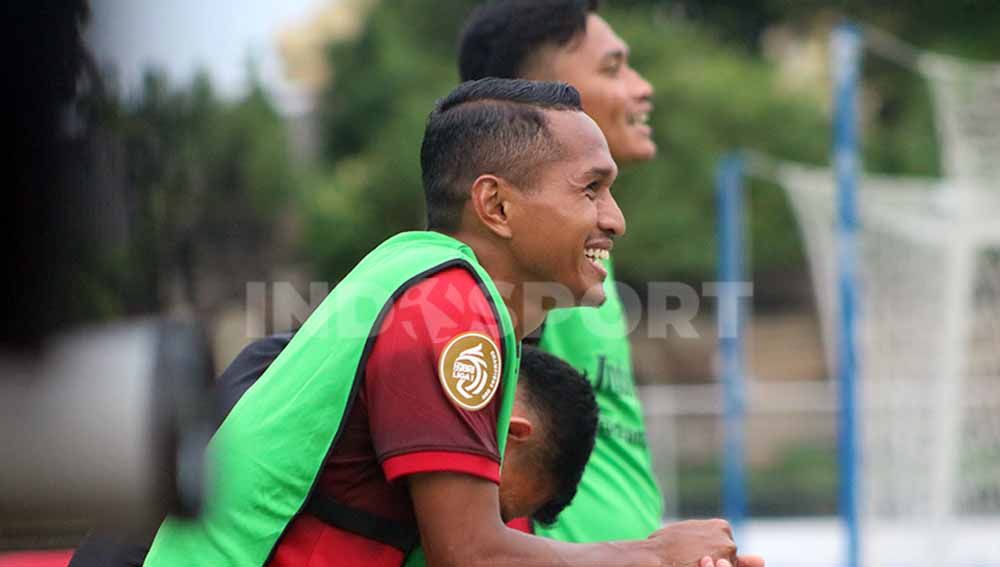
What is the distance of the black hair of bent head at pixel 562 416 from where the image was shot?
2.39 m

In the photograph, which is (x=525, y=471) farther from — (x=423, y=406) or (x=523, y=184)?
(x=423, y=406)

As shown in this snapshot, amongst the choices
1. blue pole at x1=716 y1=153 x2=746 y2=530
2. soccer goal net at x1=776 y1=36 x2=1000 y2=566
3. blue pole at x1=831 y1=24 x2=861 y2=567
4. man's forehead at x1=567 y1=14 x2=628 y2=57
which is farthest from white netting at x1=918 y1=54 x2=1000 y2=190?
man's forehead at x1=567 y1=14 x2=628 y2=57

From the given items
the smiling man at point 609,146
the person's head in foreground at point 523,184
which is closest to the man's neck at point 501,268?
the person's head in foreground at point 523,184

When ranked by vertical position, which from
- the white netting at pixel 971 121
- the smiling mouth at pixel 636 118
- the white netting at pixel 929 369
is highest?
the white netting at pixel 971 121

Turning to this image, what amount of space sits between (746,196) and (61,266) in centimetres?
2106

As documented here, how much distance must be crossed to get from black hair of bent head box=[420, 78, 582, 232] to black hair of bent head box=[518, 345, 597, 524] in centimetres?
37

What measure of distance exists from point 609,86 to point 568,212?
51.0 inches

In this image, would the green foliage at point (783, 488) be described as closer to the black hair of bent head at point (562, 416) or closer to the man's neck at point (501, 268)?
the black hair of bent head at point (562, 416)

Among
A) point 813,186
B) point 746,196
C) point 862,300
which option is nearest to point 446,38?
point 746,196

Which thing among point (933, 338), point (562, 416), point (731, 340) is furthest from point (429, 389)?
point (731, 340)

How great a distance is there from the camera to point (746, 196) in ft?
69.6

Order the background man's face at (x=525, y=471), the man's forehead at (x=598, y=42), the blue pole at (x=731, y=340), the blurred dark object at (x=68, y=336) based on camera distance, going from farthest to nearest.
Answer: the blue pole at (x=731, y=340), the man's forehead at (x=598, y=42), the background man's face at (x=525, y=471), the blurred dark object at (x=68, y=336)

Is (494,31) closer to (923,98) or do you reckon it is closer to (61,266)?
(61,266)

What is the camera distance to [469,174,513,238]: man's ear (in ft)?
7.00
